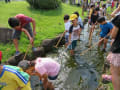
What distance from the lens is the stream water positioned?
11.8ft

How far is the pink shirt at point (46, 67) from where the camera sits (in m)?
2.36

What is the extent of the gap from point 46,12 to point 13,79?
9.41 m

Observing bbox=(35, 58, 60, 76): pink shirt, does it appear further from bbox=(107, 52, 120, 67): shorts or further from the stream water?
the stream water

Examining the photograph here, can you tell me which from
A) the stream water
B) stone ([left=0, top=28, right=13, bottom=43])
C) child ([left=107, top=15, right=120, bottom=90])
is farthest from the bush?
child ([left=107, top=15, right=120, bottom=90])

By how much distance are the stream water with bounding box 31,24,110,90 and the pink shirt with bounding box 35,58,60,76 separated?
3.79 ft

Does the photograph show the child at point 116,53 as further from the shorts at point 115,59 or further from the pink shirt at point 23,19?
the pink shirt at point 23,19

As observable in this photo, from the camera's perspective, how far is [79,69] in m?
4.33

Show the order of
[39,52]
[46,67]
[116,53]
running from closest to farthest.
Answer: [116,53] < [46,67] < [39,52]

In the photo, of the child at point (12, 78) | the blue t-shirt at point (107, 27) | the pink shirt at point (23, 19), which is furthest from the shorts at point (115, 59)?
the pink shirt at point (23, 19)

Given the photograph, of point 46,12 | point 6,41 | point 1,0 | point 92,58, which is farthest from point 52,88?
point 1,0

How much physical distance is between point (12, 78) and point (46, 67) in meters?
0.67

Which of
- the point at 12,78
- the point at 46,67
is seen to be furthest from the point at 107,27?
the point at 12,78

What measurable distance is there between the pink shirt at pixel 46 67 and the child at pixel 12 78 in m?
0.40

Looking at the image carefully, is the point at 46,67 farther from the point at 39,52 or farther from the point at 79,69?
the point at 39,52
